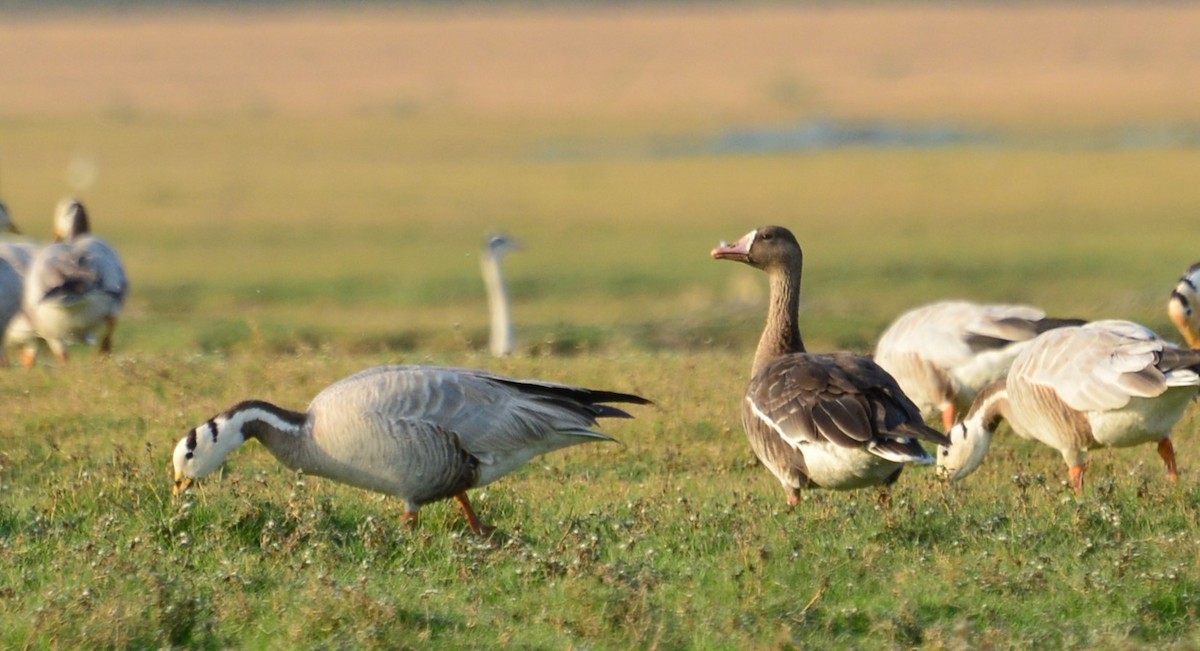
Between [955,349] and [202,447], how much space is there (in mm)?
5460

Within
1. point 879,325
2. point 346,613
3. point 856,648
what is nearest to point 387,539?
point 346,613

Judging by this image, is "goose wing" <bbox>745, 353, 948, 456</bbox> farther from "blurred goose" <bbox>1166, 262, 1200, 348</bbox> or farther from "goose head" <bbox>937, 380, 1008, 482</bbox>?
"blurred goose" <bbox>1166, 262, 1200, 348</bbox>

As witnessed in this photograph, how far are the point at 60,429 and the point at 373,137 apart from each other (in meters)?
47.4

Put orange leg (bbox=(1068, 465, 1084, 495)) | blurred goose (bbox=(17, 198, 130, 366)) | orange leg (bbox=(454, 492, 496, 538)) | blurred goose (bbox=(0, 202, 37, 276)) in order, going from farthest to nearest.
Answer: blurred goose (bbox=(0, 202, 37, 276)), blurred goose (bbox=(17, 198, 130, 366)), orange leg (bbox=(1068, 465, 1084, 495)), orange leg (bbox=(454, 492, 496, 538))

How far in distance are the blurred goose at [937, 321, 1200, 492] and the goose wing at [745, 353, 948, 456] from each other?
74 centimetres

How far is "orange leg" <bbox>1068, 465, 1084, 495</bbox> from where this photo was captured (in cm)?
869

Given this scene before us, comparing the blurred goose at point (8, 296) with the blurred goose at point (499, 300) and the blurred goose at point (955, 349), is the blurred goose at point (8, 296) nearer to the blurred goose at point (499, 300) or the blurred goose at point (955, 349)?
the blurred goose at point (499, 300)

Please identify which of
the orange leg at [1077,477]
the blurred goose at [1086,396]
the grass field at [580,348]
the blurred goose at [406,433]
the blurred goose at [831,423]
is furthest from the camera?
the orange leg at [1077,477]

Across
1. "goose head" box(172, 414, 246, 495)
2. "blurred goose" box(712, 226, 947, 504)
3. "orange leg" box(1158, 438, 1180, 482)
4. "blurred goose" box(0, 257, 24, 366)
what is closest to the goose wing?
"blurred goose" box(712, 226, 947, 504)

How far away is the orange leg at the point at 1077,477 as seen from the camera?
8688 mm

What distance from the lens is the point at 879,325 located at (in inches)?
644

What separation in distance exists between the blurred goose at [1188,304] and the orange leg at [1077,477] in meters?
3.56

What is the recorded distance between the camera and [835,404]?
7645 mm

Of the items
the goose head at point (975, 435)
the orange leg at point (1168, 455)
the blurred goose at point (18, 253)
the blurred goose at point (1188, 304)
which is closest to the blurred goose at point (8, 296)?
the blurred goose at point (18, 253)
